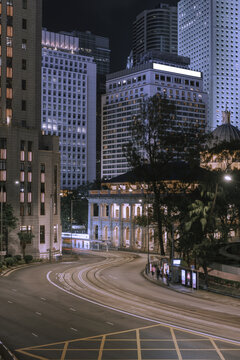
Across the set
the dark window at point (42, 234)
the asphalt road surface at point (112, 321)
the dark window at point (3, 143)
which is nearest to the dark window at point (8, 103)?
the dark window at point (3, 143)

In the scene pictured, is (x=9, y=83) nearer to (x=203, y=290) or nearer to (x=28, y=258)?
(x=28, y=258)

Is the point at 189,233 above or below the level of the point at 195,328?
above

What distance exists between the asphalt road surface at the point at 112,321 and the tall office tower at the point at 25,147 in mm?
27735

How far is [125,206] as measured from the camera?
130625 millimetres

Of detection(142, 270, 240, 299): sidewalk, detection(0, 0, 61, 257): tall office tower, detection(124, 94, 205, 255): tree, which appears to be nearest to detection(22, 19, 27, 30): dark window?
detection(0, 0, 61, 257): tall office tower

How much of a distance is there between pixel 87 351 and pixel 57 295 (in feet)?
66.9

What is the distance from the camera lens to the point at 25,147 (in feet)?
297

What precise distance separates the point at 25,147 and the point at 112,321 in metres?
56.7

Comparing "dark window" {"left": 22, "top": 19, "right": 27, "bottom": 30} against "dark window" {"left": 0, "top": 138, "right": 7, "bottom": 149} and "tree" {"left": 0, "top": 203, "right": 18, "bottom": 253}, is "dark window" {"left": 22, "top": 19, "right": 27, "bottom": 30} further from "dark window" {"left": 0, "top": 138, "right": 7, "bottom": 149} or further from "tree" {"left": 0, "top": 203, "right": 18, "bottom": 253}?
"tree" {"left": 0, "top": 203, "right": 18, "bottom": 253}

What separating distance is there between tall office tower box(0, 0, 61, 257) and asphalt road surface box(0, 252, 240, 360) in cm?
2773

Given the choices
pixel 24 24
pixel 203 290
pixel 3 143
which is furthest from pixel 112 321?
pixel 24 24

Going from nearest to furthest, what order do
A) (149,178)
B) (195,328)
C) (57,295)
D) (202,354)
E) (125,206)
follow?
(202,354)
(195,328)
(57,295)
(149,178)
(125,206)

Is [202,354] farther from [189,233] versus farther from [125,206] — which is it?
[125,206]

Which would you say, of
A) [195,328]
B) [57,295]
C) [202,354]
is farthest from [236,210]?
[202,354]
